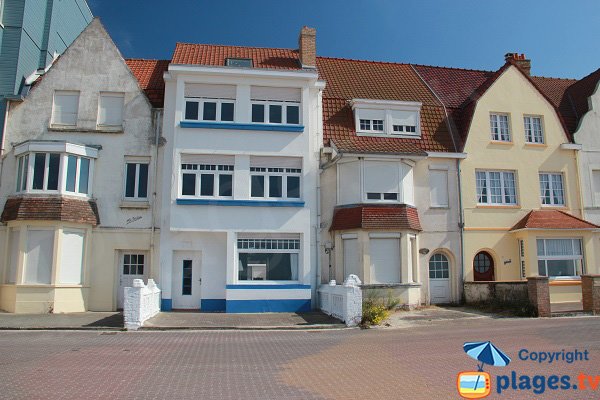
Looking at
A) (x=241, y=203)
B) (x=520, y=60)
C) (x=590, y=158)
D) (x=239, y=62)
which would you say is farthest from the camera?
(x=520, y=60)

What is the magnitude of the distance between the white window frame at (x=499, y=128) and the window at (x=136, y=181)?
15135 mm

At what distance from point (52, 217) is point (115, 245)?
8.13ft

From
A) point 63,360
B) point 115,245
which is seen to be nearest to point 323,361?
point 63,360

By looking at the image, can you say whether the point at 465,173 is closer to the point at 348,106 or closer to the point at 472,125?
the point at 472,125

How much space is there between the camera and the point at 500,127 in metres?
23.0

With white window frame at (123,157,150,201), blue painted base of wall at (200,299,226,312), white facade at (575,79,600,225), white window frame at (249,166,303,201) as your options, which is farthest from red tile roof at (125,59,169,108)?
white facade at (575,79,600,225)

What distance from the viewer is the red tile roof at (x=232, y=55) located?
69.6ft

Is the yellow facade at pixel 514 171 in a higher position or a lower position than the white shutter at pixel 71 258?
higher

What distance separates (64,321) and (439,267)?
14.4 meters

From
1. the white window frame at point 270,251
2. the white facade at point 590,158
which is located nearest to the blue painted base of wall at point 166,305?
the white window frame at point 270,251

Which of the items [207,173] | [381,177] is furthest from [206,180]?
[381,177]

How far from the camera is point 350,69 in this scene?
984 inches

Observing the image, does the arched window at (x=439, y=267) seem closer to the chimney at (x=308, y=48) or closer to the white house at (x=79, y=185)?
the chimney at (x=308, y=48)

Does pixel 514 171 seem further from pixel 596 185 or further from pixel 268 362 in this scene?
pixel 268 362
